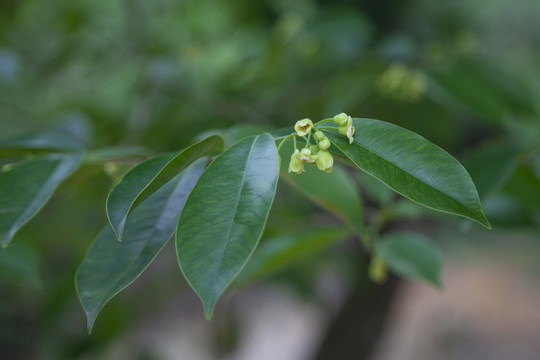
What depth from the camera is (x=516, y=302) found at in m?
4.08

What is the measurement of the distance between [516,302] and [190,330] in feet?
8.75

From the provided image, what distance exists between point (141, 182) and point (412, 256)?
1.58 ft

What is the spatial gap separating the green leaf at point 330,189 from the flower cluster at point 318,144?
0.09m

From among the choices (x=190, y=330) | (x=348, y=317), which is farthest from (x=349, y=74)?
(x=190, y=330)

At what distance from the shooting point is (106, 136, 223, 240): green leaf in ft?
1.35

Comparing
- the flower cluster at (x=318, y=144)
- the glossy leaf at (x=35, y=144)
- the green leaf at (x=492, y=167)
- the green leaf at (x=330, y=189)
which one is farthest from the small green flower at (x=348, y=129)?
the glossy leaf at (x=35, y=144)

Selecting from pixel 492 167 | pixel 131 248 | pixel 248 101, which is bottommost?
pixel 248 101

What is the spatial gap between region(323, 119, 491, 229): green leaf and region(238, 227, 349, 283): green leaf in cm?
32

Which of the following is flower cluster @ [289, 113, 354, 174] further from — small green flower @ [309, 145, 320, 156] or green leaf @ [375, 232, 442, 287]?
green leaf @ [375, 232, 442, 287]

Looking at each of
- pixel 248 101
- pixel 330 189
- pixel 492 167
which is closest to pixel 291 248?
pixel 330 189

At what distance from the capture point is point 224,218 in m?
0.40

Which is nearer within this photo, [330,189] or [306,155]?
[306,155]

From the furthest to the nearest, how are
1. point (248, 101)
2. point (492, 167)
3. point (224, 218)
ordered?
point (248, 101) → point (492, 167) → point (224, 218)

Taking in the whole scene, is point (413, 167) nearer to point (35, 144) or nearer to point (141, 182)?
point (141, 182)
